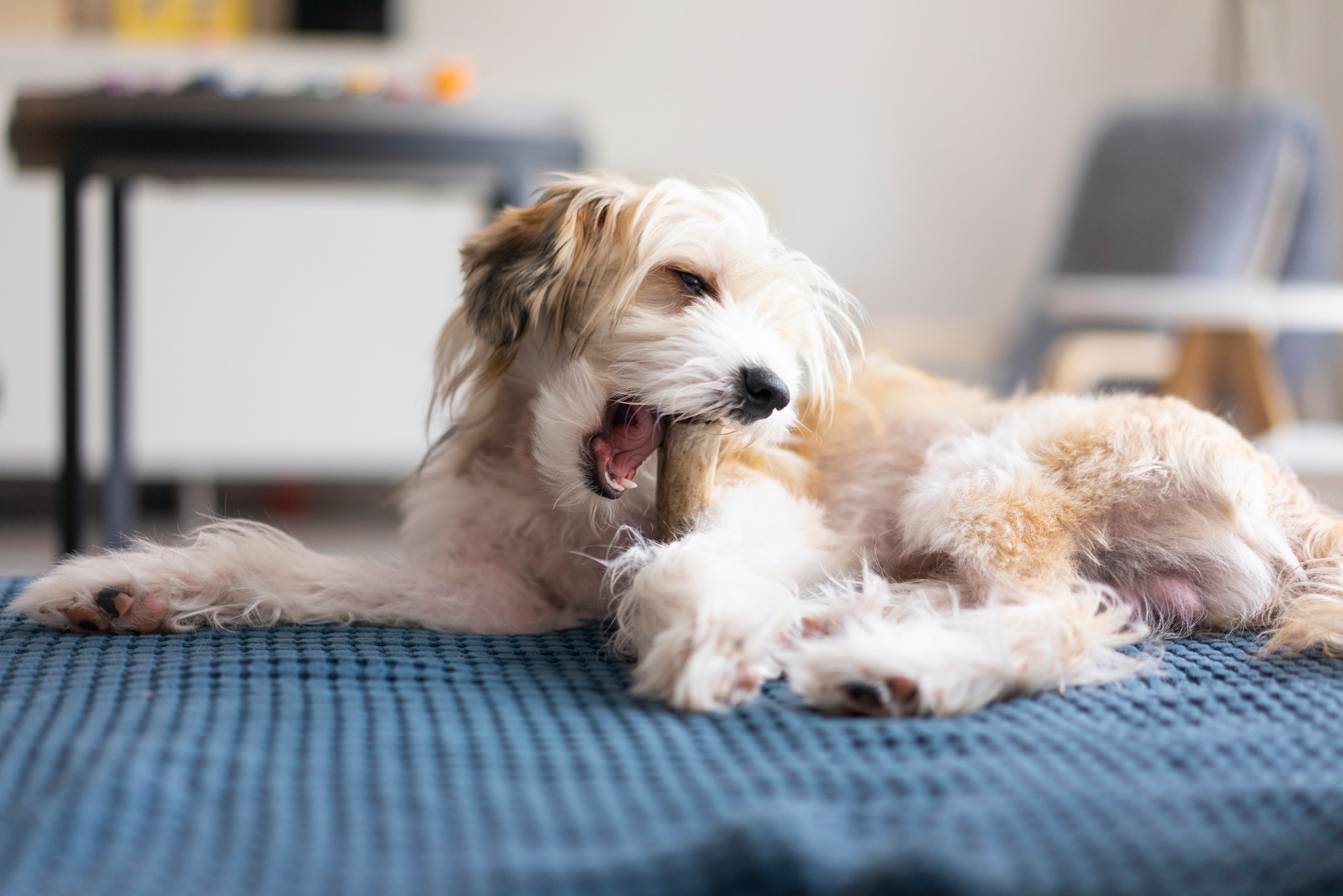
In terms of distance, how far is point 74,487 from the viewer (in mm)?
2264

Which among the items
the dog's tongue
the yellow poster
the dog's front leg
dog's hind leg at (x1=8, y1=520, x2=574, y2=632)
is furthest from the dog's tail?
the yellow poster

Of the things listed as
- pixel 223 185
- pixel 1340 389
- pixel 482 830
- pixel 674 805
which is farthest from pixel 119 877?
pixel 1340 389

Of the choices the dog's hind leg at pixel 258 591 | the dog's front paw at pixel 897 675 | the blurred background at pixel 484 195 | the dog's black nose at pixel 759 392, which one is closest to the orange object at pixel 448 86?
the blurred background at pixel 484 195

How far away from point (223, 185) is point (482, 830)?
402cm

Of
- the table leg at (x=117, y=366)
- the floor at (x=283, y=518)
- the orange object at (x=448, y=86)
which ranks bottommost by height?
the floor at (x=283, y=518)

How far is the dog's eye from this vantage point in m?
Answer: 1.39

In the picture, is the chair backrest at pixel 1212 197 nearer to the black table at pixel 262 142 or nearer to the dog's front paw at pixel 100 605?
the black table at pixel 262 142

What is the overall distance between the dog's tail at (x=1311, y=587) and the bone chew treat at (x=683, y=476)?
0.67m

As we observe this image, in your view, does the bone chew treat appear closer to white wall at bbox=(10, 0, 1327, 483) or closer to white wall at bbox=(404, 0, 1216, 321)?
white wall at bbox=(10, 0, 1327, 483)

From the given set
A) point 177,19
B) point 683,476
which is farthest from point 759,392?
point 177,19

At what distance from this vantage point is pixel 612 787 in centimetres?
86

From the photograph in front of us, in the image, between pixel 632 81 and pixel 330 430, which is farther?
pixel 632 81

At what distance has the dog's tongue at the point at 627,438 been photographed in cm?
134

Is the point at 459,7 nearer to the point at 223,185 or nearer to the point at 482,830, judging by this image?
the point at 223,185
